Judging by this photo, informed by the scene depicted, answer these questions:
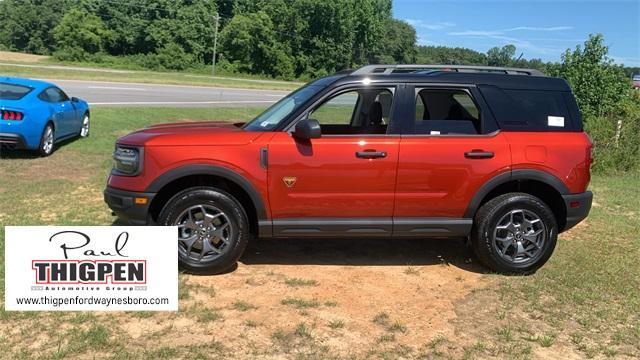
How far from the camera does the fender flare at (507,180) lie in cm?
482

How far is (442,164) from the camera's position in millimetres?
4738

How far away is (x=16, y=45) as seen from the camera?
231 feet

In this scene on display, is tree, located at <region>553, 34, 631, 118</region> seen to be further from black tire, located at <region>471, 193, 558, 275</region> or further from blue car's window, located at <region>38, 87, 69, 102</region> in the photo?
blue car's window, located at <region>38, 87, 69, 102</region>

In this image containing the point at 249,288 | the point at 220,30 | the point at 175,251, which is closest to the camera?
the point at 175,251

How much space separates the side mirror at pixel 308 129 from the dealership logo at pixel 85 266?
5.23 feet

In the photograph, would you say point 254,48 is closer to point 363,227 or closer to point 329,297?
point 363,227

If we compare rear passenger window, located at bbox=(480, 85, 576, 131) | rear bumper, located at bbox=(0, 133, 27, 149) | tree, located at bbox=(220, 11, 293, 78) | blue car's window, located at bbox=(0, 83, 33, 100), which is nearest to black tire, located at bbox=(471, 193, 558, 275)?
rear passenger window, located at bbox=(480, 85, 576, 131)

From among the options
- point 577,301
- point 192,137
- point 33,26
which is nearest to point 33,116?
point 192,137

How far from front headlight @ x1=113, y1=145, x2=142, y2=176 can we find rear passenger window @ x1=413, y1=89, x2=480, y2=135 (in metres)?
2.38

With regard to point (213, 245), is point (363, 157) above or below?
above

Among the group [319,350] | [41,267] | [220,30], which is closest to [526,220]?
[319,350]

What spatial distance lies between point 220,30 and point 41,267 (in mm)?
60986

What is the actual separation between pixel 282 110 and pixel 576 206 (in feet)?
9.21

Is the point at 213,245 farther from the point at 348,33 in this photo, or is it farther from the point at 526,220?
the point at 348,33
